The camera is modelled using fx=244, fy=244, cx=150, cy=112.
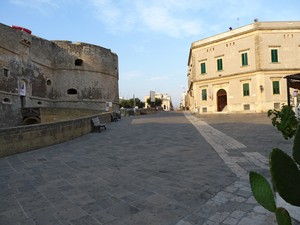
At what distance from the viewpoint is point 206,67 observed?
27484mm

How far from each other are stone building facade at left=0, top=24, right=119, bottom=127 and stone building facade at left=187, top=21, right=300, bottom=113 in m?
13.7

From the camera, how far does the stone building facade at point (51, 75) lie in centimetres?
2130

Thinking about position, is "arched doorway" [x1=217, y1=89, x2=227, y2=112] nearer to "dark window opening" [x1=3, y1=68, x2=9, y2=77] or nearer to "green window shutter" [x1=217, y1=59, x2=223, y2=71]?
"green window shutter" [x1=217, y1=59, x2=223, y2=71]

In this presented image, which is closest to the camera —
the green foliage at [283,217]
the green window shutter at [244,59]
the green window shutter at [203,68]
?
the green foliage at [283,217]

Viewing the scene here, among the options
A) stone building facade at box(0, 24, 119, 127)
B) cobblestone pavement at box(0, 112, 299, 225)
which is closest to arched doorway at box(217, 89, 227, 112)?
stone building facade at box(0, 24, 119, 127)

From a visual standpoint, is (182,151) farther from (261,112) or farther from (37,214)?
(261,112)

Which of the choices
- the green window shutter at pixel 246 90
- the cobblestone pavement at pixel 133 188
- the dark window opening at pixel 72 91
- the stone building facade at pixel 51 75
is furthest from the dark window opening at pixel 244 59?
the cobblestone pavement at pixel 133 188

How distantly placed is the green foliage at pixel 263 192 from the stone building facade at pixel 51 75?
2250 cm

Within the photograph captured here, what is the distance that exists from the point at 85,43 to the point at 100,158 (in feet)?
89.6

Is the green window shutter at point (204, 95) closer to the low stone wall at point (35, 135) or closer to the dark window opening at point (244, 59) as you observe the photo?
the dark window opening at point (244, 59)

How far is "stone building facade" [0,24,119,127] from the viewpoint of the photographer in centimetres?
2130

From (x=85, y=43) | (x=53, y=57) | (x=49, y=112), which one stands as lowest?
(x=49, y=112)

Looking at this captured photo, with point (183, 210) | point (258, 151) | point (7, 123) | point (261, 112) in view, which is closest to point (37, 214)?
point (183, 210)

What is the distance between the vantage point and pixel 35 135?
300 inches
